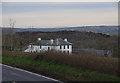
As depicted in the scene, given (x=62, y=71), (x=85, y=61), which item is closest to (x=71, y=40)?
(x=85, y=61)

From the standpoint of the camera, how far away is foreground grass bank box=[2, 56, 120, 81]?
13086 mm

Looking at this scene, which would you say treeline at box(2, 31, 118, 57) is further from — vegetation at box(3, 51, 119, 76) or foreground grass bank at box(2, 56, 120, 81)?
foreground grass bank at box(2, 56, 120, 81)

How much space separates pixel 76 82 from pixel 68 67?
338 centimetres

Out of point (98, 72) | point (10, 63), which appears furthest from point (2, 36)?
point (98, 72)

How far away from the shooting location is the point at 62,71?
1548 centimetres

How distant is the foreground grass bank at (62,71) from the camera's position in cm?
1309

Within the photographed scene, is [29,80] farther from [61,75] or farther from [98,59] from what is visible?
[98,59]

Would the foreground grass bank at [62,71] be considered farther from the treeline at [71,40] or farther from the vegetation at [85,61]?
the treeline at [71,40]

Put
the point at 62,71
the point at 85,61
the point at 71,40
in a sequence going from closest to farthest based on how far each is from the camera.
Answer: the point at 62,71 < the point at 85,61 < the point at 71,40

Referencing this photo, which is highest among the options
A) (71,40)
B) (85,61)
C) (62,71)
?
(85,61)

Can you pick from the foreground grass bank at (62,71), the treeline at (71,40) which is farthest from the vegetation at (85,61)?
the treeline at (71,40)

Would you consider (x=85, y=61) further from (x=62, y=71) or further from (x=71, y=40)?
(x=71, y=40)

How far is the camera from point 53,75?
14.9 m

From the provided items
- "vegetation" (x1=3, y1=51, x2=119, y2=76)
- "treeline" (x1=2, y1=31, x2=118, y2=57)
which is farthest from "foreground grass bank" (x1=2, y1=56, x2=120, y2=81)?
"treeline" (x1=2, y1=31, x2=118, y2=57)
